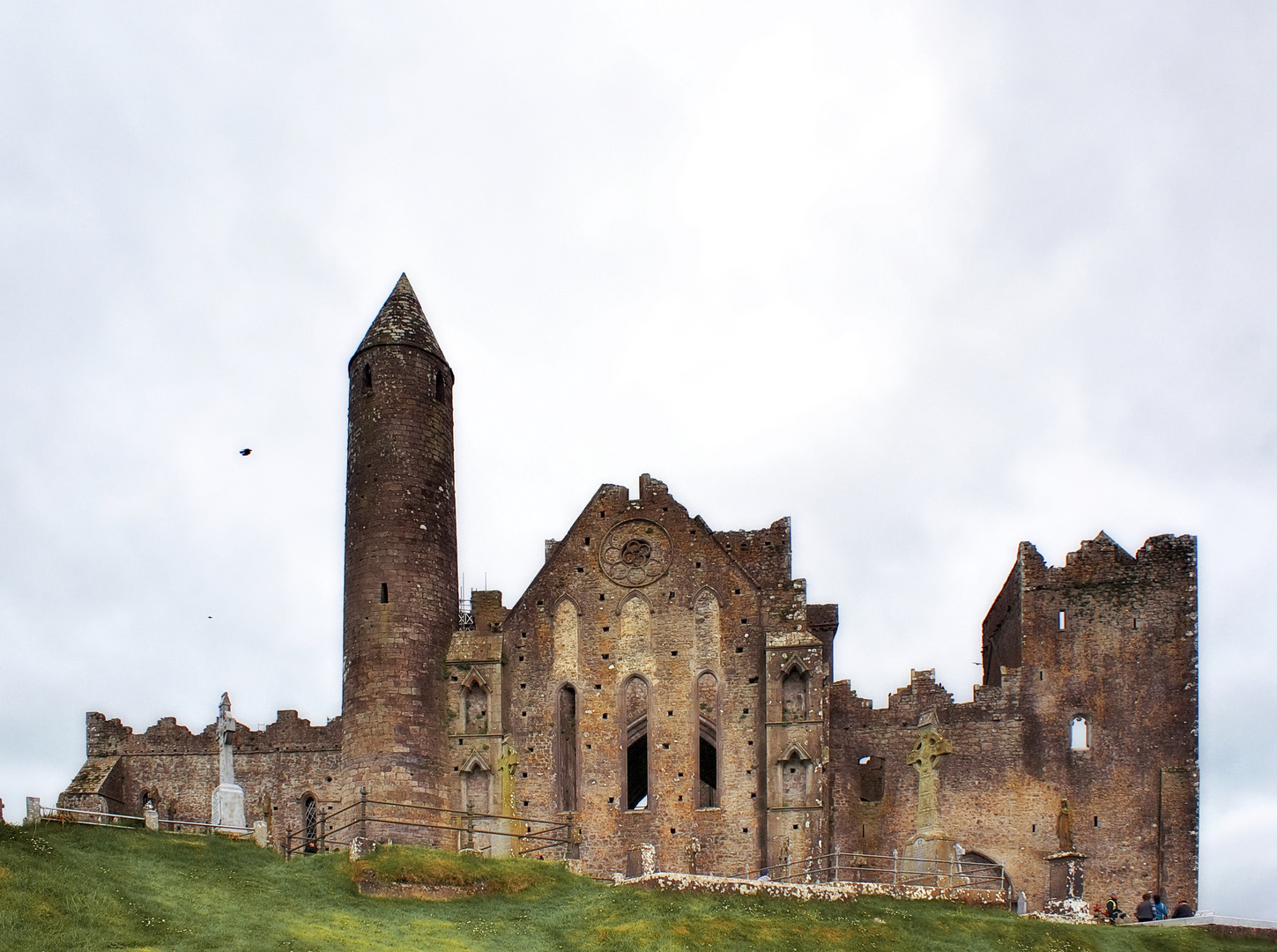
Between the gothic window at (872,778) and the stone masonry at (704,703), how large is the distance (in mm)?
81

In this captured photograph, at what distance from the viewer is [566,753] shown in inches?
1842

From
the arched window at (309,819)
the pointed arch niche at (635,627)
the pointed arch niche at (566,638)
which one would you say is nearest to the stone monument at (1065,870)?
the pointed arch niche at (635,627)

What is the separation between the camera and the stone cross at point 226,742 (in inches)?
1969

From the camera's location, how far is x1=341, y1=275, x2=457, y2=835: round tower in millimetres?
44406

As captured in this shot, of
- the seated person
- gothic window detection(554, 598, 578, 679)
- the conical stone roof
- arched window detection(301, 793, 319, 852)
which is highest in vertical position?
the conical stone roof

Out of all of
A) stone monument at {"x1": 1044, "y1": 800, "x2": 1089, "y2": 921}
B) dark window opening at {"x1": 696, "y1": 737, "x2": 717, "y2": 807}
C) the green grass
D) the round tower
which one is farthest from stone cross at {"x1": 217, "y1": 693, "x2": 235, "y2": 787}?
stone monument at {"x1": 1044, "y1": 800, "x2": 1089, "y2": 921}

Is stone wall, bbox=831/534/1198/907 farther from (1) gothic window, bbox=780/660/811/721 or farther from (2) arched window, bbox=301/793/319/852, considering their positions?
(2) arched window, bbox=301/793/319/852

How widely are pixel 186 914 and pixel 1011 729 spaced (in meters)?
23.7

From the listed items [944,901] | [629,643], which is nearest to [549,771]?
[629,643]

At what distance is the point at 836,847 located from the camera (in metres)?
45.0

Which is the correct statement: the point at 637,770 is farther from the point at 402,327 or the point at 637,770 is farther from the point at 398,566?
the point at 402,327

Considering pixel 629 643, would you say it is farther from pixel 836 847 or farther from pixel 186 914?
pixel 186 914

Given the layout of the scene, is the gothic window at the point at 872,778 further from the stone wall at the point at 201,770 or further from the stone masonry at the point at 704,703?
the stone wall at the point at 201,770

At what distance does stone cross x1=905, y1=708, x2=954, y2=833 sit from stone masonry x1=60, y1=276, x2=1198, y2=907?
7cm
